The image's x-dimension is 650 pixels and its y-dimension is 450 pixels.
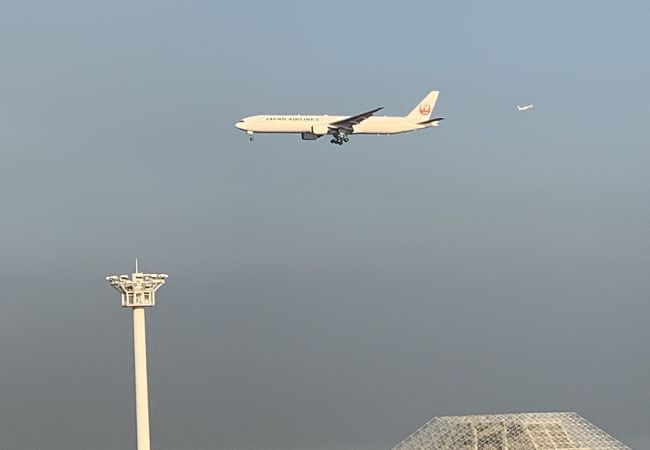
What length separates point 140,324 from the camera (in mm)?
175250

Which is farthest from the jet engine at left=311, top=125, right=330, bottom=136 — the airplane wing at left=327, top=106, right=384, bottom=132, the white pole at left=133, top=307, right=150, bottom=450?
the white pole at left=133, top=307, right=150, bottom=450

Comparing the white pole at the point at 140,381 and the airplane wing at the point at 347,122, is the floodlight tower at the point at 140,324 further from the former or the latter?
the airplane wing at the point at 347,122

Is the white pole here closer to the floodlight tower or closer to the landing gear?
the floodlight tower

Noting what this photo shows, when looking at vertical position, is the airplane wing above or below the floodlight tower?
above

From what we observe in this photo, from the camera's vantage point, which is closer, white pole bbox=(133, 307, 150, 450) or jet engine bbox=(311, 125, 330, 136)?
white pole bbox=(133, 307, 150, 450)

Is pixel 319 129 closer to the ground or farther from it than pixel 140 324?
farther from it

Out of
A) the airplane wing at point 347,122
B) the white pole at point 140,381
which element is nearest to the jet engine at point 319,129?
the airplane wing at point 347,122

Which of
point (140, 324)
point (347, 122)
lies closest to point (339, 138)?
point (347, 122)

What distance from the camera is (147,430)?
574 ft

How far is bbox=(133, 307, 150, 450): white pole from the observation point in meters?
174

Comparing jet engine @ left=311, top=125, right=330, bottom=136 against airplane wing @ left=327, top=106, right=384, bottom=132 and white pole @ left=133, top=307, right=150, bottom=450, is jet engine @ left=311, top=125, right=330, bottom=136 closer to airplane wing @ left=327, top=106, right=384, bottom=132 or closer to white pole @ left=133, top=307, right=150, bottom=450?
airplane wing @ left=327, top=106, right=384, bottom=132

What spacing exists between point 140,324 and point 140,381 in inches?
367

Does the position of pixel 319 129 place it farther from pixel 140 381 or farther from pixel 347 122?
pixel 140 381

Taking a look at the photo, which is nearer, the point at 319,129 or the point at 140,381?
the point at 140,381
